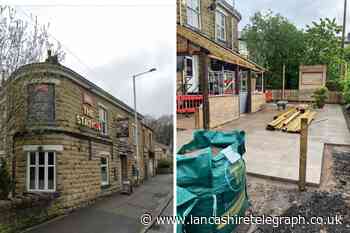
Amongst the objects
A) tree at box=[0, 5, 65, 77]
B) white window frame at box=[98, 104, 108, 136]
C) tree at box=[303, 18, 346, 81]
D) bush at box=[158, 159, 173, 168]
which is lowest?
bush at box=[158, 159, 173, 168]

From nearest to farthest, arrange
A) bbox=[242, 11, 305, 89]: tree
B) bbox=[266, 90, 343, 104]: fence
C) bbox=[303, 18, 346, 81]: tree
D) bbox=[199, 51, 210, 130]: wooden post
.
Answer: bbox=[199, 51, 210, 130]: wooden post
bbox=[303, 18, 346, 81]: tree
bbox=[242, 11, 305, 89]: tree
bbox=[266, 90, 343, 104]: fence

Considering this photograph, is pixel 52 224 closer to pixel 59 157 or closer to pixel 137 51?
pixel 59 157

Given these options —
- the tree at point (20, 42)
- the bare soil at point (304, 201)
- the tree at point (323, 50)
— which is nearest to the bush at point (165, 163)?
the tree at point (20, 42)

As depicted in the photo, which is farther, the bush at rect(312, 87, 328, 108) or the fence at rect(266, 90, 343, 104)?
the bush at rect(312, 87, 328, 108)

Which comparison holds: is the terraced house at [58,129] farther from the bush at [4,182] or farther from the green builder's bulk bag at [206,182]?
the green builder's bulk bag at [206,182]

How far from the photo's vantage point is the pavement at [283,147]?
89.5 inches

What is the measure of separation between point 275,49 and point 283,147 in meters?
2.23

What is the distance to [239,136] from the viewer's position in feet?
5.16

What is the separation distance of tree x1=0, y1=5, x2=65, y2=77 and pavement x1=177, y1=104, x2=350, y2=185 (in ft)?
2.11

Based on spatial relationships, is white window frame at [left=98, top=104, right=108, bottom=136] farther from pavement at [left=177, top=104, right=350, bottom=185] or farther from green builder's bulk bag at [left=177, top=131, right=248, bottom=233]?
pavement at [left=177, top=104, right=350, bottom=185]

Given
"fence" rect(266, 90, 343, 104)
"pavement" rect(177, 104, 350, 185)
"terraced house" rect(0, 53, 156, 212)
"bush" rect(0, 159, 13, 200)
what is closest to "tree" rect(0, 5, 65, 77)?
"terraced house" rect(0, 53, 156, 212)

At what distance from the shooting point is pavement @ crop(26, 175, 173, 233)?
750mm

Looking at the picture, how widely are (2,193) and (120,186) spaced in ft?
0.94

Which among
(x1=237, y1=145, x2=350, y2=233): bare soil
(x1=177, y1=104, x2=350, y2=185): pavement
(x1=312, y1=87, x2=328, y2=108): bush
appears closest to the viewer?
(x1=237, y1=145, x2=350, y2=233): bare soil
